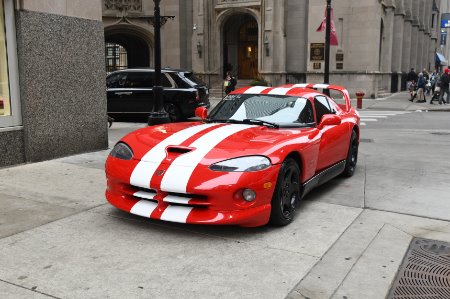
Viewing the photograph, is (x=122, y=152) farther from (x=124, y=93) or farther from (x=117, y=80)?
(x=117, y=80)

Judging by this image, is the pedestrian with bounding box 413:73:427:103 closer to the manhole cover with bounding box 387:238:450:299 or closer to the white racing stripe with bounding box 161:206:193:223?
the manhole cover with bounding box 387:238:450:299

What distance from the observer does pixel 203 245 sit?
14.7 ft

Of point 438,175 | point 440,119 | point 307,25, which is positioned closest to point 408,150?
point 438,175

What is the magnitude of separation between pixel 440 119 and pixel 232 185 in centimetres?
1557

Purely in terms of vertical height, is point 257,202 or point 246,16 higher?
point 246,16

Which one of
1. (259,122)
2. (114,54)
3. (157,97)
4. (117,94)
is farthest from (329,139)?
(114,54)

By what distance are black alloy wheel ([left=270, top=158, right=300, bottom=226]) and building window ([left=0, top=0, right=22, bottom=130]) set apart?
484 centimetres

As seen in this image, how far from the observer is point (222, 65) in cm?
3158

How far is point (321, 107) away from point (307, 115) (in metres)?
0.61

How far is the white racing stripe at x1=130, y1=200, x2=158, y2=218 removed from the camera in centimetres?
474

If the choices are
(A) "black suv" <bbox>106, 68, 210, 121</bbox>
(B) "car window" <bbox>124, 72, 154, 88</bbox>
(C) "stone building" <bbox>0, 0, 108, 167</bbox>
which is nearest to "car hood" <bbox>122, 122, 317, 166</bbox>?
(C) "stone building" <bbox>0, 0, 108, 167</bbox>

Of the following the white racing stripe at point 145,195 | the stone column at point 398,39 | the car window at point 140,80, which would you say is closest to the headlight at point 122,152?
the white racing stripe at point 145,195

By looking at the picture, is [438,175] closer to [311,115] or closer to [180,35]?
[311,115]

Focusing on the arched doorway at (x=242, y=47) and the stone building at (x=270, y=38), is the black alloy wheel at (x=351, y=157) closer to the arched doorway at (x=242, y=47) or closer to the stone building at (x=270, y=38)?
the stone building at (x=270, y=38)
